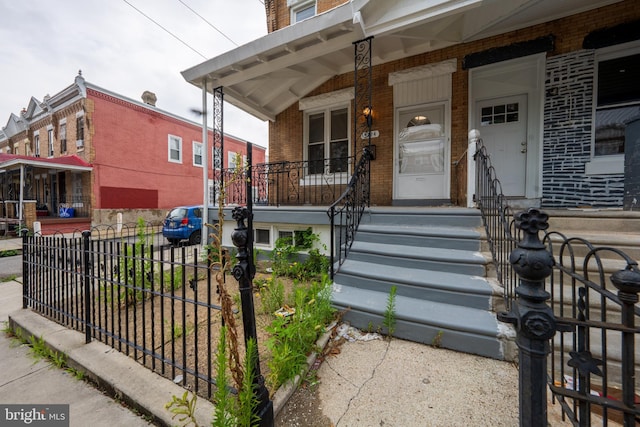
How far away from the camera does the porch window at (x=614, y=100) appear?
4.27m

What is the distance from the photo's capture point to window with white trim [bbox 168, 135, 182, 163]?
1555 cm

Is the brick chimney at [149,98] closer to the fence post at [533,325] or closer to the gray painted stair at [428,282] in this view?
the gray painted stair at [428,282]

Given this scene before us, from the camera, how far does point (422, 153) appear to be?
5781mm

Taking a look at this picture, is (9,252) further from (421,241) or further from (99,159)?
(421,241)

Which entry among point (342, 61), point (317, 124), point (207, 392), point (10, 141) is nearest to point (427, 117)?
point (342, 61)

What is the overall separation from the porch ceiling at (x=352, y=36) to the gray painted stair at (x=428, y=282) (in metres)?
3.25

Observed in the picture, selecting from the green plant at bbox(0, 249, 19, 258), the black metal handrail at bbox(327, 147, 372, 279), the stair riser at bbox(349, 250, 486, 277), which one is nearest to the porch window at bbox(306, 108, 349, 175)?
the black metal handrail at bbox(327, 147, 372, 279)

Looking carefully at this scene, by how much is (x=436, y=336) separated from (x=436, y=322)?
124 millimetres

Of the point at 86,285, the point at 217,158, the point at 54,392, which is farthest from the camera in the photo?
the point at 217,158

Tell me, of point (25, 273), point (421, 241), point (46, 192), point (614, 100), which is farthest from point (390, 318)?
point (46, 192)

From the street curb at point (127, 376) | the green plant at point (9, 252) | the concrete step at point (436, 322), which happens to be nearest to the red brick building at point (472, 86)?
the concrete step at point (436, 322)

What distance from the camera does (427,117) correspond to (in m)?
5.77

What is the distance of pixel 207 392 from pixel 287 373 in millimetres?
596

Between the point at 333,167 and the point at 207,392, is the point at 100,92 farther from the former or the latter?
the point at 207,392
